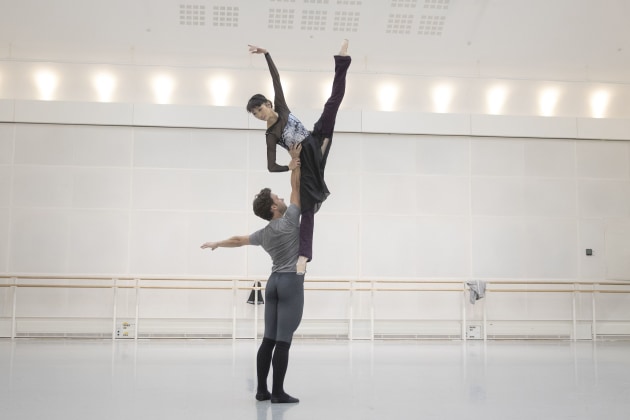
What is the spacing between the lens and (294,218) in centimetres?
434

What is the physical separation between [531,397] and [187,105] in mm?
8493

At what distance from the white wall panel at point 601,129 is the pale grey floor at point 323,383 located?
459 cm

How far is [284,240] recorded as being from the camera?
4.32m

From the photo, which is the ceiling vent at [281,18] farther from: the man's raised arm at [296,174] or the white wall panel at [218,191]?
the man's raised arm at [296,174]

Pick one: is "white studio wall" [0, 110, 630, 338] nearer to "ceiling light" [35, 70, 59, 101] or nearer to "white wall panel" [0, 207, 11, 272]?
"white wall panel" [0, 207, 11, 272]

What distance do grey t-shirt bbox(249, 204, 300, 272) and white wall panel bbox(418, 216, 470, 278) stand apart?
7235 millimetres

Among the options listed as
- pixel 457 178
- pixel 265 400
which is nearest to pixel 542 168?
pixel 457 178

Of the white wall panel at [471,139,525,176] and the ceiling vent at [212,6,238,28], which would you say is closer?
the ceiling vent at [212,6,238,28]

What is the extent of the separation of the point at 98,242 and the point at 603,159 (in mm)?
9773

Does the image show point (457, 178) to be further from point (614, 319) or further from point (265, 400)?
point (265, 400)

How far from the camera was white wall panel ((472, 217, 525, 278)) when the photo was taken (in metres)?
11.4

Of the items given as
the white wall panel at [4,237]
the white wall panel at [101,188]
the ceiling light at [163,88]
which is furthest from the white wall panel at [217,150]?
the white wall panel at [4,237]

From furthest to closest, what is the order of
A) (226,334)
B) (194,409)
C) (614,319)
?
(614,319), (226,334), (194,409)

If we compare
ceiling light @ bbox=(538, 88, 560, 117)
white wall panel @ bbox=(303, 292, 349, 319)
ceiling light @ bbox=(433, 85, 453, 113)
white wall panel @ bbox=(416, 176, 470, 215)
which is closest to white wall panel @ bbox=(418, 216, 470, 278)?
white wall panel @ bbox=(416, 176, 470, 215)
